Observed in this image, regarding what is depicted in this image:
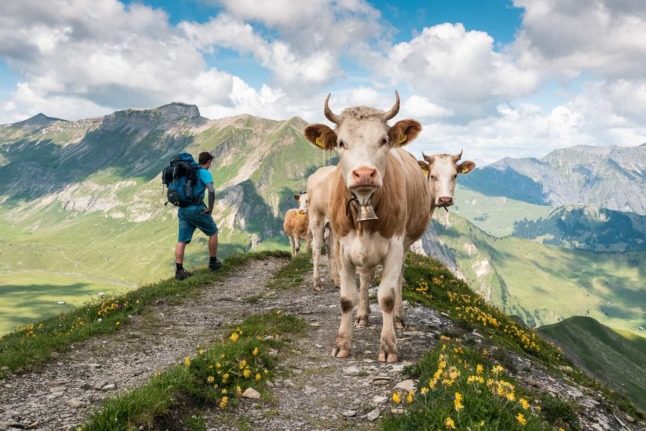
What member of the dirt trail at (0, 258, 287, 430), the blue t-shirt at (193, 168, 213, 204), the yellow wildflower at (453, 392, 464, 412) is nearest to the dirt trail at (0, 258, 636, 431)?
the dirt trail at (0, 258, 287, 430)

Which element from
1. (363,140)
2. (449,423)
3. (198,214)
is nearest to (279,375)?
(449,423)

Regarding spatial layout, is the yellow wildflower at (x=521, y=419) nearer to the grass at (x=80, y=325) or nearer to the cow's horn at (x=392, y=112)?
the cow's horn at (x=392, y=112)

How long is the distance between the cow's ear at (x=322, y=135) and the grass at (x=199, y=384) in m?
4.19

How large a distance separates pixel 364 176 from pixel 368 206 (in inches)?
46.4

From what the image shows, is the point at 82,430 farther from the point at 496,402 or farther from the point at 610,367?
the point at 610,367

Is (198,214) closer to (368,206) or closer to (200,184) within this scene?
(200,184)

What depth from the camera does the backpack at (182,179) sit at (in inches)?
736

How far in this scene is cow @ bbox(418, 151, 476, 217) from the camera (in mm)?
14641

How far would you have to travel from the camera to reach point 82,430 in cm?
564

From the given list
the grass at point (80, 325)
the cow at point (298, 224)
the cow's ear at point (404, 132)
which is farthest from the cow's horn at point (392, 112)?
the cow at point (298, 224)

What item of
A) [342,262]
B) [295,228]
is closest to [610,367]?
[295,228]

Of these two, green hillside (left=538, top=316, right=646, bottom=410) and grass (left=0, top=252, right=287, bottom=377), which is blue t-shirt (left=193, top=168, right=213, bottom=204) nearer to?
grass (left=0, top=252, right=287, bottom=377)

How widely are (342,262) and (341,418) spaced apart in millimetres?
3379

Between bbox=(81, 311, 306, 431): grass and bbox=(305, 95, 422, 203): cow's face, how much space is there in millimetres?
3616
